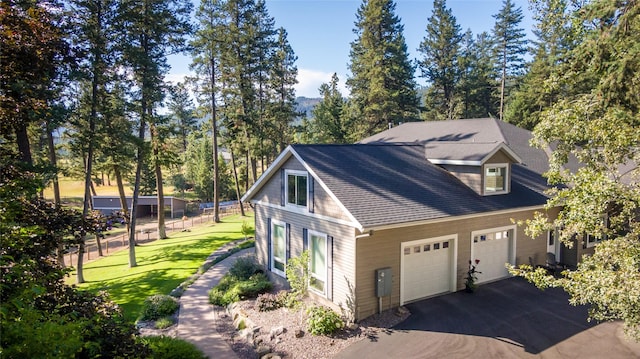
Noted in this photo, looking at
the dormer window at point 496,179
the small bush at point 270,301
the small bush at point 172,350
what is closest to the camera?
the small bush at point 172,350

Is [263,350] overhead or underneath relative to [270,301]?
underneath

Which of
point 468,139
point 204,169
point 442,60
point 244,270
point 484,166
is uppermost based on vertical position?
point 442,60

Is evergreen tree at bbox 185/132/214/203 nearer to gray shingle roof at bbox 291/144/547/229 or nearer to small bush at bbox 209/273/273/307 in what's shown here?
small bush at bbox 209/273/273/307

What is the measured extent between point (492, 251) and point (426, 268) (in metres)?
3.24

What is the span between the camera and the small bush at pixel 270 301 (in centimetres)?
1255

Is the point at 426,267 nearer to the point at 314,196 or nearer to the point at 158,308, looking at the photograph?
the point at 314,196

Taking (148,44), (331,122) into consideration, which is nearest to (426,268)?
(148,44)

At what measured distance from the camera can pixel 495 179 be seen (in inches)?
571

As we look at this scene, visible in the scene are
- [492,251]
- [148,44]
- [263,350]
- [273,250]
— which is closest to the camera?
[263,350]

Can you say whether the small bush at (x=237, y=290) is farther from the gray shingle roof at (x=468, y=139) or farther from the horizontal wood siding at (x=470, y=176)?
the gray shingle roof at (x=468, y=139)

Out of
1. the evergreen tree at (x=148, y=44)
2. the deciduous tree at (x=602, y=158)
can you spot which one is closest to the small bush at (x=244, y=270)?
the evergreen tree at (x=148, y=44)

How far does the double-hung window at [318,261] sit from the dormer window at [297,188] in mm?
1333

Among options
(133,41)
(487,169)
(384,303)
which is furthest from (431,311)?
(133,41)

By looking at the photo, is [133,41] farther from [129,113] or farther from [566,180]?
[566,180]
